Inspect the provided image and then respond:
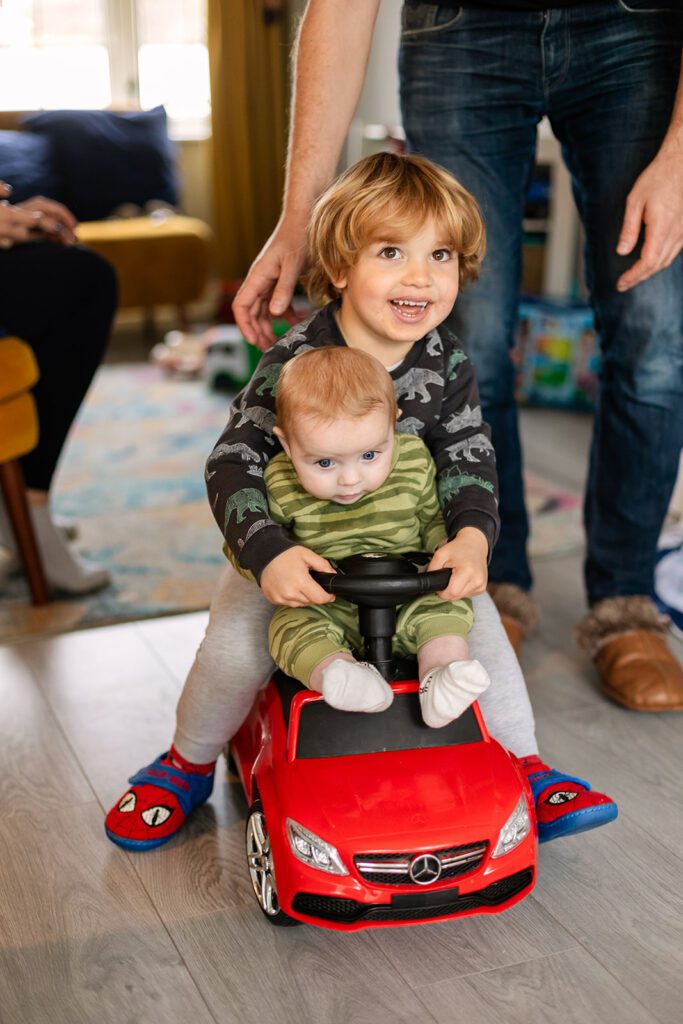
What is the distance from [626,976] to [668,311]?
2.96 feet

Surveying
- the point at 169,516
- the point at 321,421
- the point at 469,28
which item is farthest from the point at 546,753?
the point at 169,516

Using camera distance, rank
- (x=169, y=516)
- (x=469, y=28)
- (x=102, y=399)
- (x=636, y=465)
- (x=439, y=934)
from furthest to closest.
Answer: (x=102, y=399), (x=169, y=516), (x=636, y=465), (x=469, y=28), (x=439, y=934)

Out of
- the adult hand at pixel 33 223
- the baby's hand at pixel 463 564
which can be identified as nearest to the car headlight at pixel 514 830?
the baby's hand at pixel 463 564

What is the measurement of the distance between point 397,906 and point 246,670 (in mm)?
347

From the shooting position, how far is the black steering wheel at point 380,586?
118 cm

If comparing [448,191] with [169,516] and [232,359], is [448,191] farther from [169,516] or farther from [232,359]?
[232,359]

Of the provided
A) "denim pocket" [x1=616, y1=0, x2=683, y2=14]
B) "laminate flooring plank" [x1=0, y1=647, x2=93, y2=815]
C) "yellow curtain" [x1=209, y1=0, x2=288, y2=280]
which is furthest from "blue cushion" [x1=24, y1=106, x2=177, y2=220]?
"denim pocket" [x1=616, y1=0, x2=683, y2=14]

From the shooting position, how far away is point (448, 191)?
1354 millimetres

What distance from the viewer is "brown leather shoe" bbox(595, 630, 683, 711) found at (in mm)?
1745

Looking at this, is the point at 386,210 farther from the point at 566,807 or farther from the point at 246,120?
the point at 246,120

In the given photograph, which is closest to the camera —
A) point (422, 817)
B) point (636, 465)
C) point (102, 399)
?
point (422, 817)

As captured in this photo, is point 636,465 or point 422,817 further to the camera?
point 636,465

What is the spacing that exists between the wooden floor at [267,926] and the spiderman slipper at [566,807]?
0.06m

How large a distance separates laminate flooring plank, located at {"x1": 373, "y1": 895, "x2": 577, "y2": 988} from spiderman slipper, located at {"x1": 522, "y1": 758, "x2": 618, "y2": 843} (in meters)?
0.09
